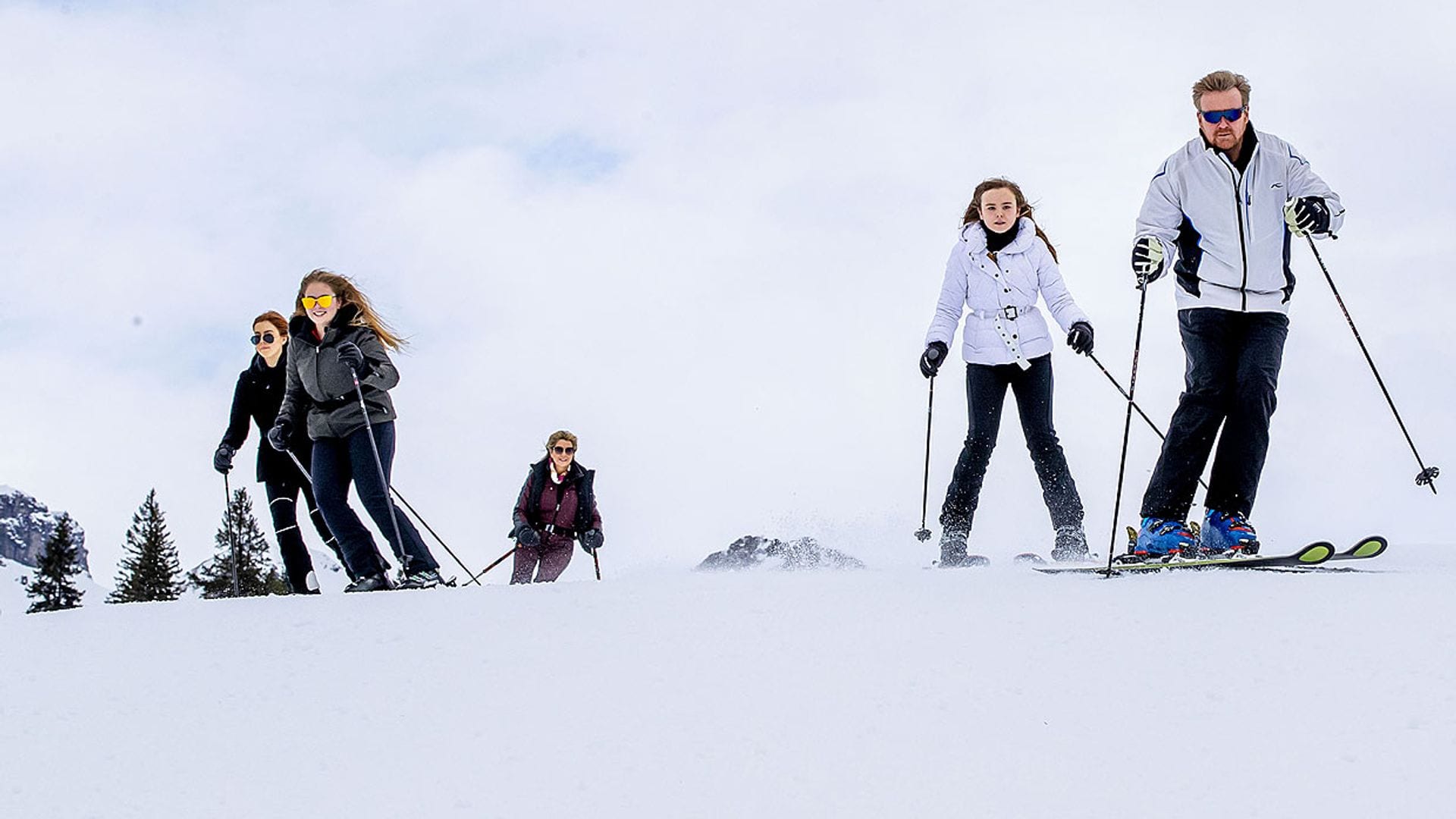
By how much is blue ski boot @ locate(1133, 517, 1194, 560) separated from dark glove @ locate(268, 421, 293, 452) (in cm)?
433

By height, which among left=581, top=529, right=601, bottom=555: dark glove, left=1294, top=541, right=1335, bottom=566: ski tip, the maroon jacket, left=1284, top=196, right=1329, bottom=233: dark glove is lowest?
left=1294, top=541, right=1335, bottom=566: ski tip

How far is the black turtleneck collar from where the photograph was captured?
6.98 m

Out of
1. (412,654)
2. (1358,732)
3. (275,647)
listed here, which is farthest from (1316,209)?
(275,647)

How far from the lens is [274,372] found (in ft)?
23.5

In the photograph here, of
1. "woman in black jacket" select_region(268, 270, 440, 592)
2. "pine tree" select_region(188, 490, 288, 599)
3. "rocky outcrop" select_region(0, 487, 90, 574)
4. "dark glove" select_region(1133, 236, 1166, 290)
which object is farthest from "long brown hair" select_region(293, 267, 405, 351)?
"rocky outcrop" select_region(0, 487, 90, 574)

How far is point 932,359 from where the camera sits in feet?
22.8

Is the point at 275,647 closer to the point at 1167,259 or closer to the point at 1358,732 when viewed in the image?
the point at 1358,732

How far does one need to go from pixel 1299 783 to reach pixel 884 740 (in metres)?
0.94

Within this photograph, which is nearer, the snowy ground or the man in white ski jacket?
the snowy ground

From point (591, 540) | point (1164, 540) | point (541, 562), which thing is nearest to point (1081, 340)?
point (1164, 540)

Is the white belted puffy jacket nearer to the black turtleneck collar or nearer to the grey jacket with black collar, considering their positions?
the black turtleneck collar

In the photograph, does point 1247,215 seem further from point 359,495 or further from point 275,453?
point 275,453

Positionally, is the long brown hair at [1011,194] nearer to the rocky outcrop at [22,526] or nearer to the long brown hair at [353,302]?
the long brown hair at [353,302]

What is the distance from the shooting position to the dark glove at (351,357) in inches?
253
